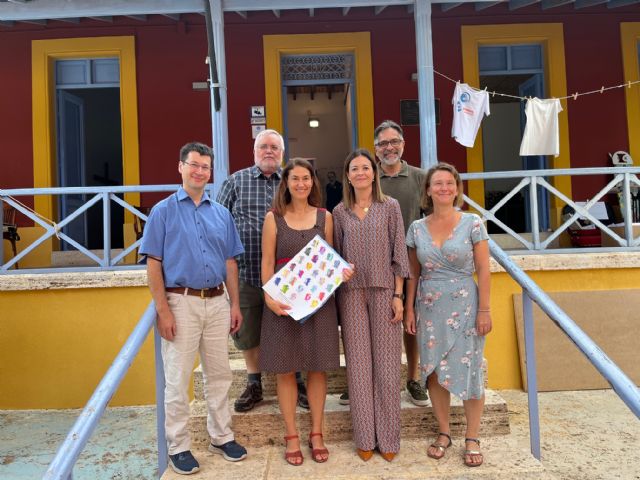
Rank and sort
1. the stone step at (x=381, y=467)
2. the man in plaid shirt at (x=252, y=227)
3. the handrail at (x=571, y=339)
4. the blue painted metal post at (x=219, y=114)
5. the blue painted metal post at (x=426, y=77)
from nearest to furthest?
the handrail at (x=571, y=339) < the stone step at (x=381, y=467) < the man in plaid shirt at (x=252, y=227) < the blue painted metal post at (x=219, y=114) < the blue painted metal post at (x=426, y=77)

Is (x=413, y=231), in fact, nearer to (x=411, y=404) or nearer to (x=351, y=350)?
(x=351, y=350)

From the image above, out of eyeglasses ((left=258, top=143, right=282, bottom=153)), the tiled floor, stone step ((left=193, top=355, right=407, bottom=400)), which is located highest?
eyeglasses ((left=258, top=143, right=282, bottom=153))

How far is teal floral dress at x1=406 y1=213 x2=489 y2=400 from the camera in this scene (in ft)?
8.71

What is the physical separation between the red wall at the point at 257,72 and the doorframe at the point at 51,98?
0.36ft

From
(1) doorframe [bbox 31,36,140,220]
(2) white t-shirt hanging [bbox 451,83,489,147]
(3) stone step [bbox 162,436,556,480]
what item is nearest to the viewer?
(3) stone step [bbox 162,436,556,480]

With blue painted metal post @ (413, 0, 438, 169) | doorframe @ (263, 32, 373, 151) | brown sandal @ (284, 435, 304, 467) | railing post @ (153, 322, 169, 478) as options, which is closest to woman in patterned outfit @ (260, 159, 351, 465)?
brown sandal @ (284, 435, 304, 467)

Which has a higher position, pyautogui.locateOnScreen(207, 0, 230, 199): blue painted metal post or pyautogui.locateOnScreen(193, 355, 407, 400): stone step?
pyautogui.locateOnScreen(207, 0, 230, 199): blue painted metal post

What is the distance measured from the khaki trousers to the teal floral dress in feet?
3.66

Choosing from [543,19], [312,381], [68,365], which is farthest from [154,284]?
[543,19]

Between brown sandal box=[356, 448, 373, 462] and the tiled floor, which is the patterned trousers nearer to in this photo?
brown sandal box=[356, 448, 373, 462]

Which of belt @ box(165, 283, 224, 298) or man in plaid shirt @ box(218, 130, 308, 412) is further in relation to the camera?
man in plaid shirt @ box(218, 130, 308, 412)

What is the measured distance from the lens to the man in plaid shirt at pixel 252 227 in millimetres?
3025

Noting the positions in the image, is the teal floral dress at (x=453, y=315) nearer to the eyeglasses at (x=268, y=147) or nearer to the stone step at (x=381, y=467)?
the stone step at (x=381, y=467)

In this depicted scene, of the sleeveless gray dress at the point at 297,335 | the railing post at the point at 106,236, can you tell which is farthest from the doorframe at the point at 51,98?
the sleeveless gray dress at the point at 297,335
